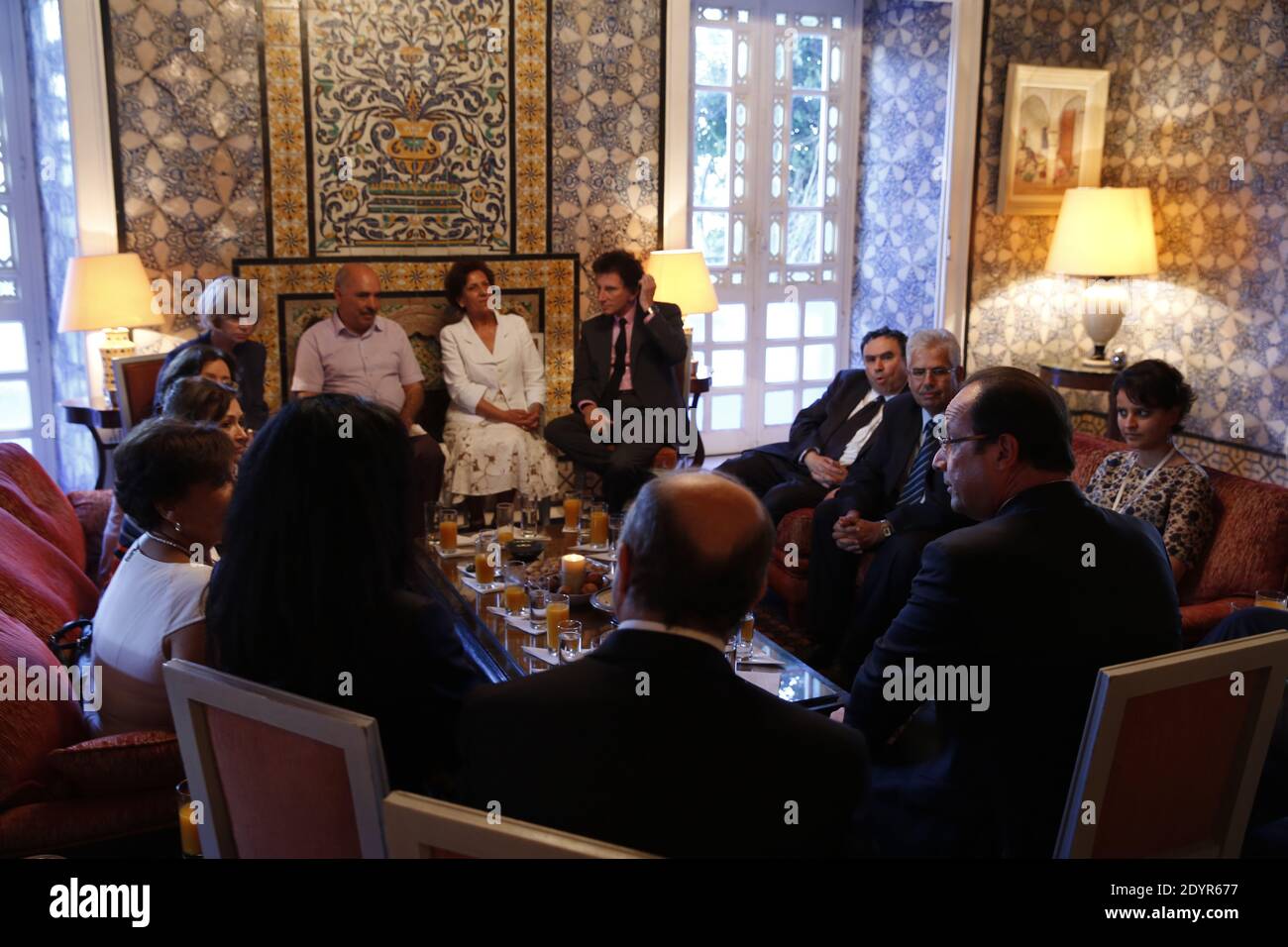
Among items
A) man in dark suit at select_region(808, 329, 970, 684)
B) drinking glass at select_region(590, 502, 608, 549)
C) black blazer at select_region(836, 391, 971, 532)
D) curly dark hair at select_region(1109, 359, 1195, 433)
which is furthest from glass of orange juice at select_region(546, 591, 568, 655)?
curly dark hair at select_region(1109, 359, 1195, 433)

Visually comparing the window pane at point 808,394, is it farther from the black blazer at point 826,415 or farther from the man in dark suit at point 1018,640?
the man in dark suit at point 1018,640

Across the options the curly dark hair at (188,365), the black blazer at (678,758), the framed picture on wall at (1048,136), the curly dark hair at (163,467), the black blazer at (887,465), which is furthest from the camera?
the framed picture on wall at (1048,136)

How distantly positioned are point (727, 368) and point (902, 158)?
5.53ft

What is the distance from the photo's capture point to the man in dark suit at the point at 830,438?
4719 mm

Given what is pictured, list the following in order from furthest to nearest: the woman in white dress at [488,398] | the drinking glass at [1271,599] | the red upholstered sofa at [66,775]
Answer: the woman in white dress at [488,398] → the drinking glass at [1271,599] → the red upholstered sofa at [66,775]

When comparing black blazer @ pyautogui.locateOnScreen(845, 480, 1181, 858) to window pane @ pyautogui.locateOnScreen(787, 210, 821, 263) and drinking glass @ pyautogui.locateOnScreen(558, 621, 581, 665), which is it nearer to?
drinking glass @ pyautogui.locateOnScreen(558, 621, 581, 665)

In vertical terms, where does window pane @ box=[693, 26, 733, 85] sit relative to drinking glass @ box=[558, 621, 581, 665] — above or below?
above

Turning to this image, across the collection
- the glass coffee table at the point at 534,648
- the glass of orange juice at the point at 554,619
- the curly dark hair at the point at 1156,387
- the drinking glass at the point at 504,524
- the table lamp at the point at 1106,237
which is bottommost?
the glass coffee table at the point at 534,648

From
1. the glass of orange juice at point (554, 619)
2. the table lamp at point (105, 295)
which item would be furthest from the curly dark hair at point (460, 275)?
the glass of orange juice at point (554, 619)

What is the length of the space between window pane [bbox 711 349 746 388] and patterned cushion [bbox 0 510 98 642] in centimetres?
450

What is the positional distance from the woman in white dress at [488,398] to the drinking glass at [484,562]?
1942 mm

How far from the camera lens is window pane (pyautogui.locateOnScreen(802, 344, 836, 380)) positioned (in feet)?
24.8
